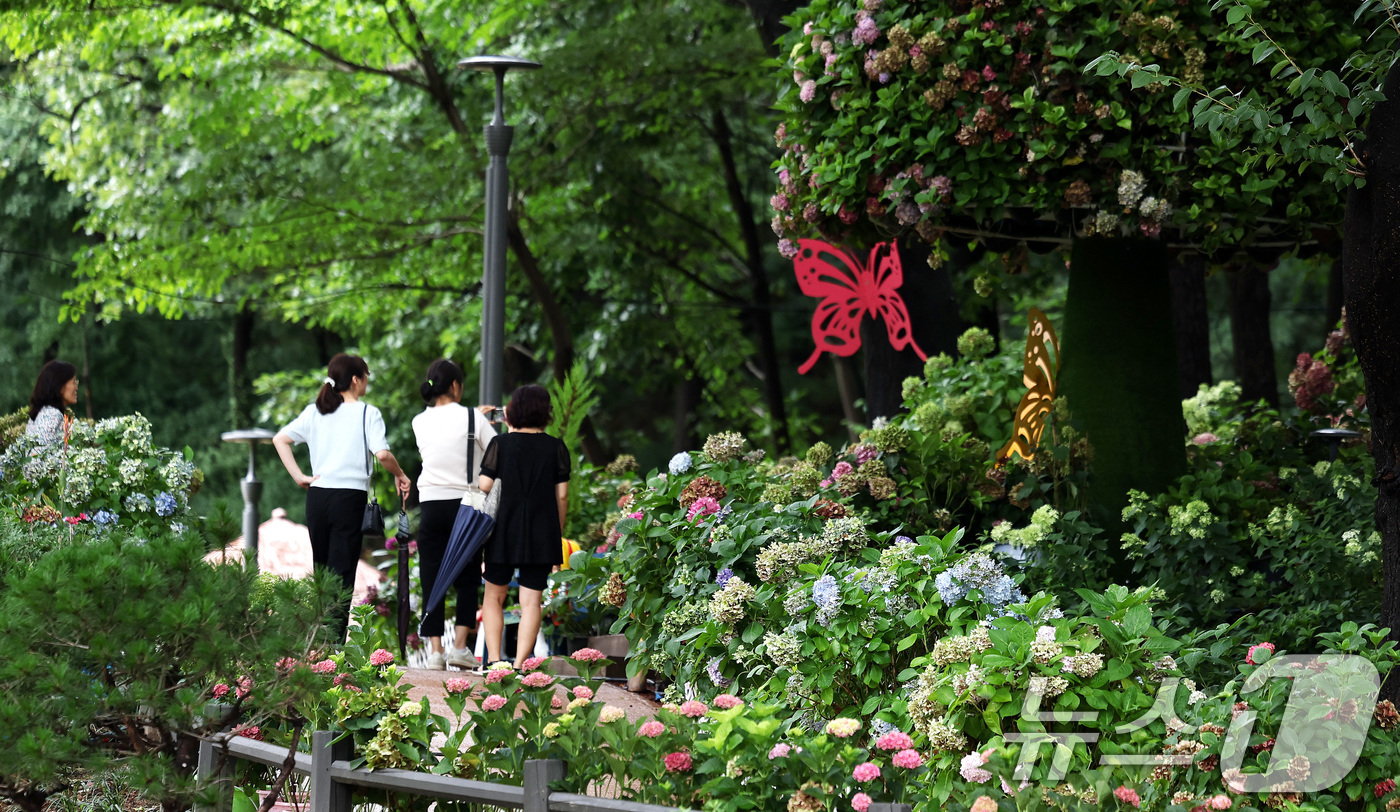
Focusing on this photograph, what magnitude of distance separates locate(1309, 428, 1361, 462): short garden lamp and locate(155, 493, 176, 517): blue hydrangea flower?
6.07 m

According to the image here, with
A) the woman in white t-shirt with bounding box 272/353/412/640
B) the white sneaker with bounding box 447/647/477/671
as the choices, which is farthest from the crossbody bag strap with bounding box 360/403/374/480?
the white sneaker with bounding box 447/647/477/671

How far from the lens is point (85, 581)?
3.33 meters

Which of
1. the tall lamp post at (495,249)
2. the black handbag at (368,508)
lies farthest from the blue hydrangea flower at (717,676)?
the tall lamp post at (495,249)

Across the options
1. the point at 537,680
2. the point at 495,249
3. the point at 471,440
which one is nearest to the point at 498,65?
the point at 495,249

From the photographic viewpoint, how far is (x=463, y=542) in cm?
688

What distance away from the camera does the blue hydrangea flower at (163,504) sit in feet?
23.2

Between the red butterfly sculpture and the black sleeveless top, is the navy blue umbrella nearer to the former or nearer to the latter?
the black sleeveless top

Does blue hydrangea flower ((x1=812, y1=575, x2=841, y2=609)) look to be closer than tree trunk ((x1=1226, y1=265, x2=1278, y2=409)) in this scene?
Yes

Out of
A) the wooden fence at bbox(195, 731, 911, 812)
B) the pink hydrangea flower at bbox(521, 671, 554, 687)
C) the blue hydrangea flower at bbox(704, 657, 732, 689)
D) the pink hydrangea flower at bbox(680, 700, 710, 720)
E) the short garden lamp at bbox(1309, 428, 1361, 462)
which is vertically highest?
the short garden lamp at bbox(1309, 428, 1361, 462)

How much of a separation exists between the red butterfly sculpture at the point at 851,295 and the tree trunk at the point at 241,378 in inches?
687

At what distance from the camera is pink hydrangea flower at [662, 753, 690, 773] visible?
346 cm

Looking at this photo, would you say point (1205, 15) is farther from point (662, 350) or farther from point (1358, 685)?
point (662, 350)

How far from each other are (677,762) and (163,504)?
14.9 feet

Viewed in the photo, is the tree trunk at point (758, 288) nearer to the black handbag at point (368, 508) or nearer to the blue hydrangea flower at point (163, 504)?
the black handbag at point (368, 508)
